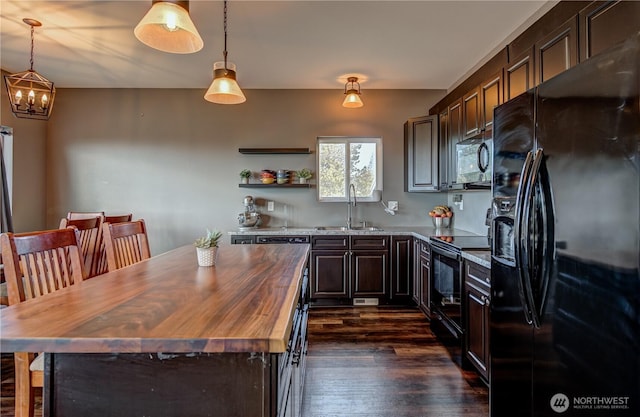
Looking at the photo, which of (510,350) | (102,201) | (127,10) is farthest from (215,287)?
(102,201)

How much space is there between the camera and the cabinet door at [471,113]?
9.38ft

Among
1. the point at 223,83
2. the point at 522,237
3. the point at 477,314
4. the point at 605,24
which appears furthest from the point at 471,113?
the point at 223,83

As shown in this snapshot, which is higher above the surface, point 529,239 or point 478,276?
point 529,239

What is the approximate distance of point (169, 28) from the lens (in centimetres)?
146

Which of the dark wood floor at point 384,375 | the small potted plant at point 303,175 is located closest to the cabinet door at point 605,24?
the dark wood floor at point 384,375

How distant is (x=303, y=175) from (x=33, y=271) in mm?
3073

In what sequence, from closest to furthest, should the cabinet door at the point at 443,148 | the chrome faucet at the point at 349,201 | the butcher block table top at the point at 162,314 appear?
1. the butcher block table top at the point at 162,314
2. the cabinet door at the point at 443,148
3. the chrome faucet at the point at 349,201

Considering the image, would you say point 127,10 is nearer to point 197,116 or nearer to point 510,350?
point 197,116

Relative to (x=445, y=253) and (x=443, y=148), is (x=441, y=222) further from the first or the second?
(x=445, y=253)

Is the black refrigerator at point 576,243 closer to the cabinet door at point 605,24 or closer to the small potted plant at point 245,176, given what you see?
the cabinet door at point 605,24

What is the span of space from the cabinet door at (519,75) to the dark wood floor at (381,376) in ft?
6.71

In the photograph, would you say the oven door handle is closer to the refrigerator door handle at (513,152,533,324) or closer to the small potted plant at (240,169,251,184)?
the refrigerator door handle at (513,152,533,324)

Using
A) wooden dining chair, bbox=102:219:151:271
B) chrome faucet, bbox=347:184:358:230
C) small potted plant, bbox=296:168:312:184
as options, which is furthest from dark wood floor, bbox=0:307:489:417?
small potted plant, bbox=296:168:312:184

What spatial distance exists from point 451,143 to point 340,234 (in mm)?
1561
